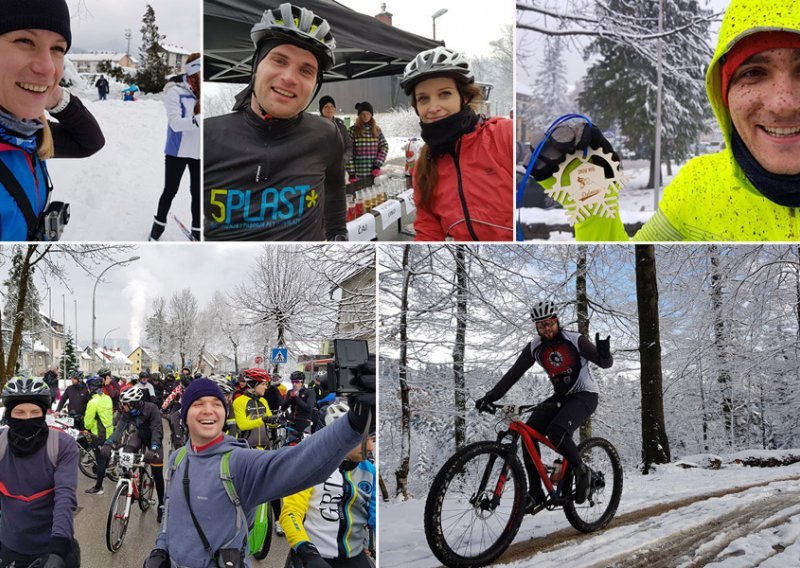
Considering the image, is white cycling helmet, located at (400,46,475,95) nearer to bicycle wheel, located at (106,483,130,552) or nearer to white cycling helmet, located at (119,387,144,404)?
white cycling helmet, located at (119,387,144,404)

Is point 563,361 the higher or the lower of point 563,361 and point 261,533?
the higher

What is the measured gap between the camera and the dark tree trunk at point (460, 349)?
3.49 m

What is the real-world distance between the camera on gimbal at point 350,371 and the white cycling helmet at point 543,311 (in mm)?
1652

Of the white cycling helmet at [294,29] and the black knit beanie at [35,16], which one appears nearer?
the black knit beanie at [35,16]

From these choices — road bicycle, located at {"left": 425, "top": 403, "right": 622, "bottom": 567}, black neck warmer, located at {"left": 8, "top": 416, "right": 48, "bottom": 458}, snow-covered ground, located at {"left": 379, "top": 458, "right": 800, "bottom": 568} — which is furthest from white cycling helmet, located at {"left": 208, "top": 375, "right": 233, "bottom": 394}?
road bicycle, located at {"left": 425, "top": 403, "right": 622, "bottom": 567}

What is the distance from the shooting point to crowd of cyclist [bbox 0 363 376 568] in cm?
242

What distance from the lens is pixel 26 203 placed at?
3.13 m

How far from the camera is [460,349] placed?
361 centimetres

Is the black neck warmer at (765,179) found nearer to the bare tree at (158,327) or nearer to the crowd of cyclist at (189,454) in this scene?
→ the crowd of cyclist at (189,454)

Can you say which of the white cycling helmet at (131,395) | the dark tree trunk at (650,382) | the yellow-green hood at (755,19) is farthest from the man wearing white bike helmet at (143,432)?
the yellow-green hood at (755,19)

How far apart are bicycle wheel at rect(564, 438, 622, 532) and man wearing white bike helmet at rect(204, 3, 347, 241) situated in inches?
71.5

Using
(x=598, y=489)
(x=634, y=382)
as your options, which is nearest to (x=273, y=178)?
(x=634, y=382)

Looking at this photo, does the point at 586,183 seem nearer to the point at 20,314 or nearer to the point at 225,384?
the point at 225,384

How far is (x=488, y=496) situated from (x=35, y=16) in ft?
9.97
